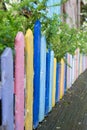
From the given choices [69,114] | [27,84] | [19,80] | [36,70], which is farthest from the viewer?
[69,114]

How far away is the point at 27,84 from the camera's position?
4.65 metres

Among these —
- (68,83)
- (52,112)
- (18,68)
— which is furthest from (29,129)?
(68,83)

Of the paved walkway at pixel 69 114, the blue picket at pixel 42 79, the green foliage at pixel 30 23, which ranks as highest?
the green foliage at pixel 30 23

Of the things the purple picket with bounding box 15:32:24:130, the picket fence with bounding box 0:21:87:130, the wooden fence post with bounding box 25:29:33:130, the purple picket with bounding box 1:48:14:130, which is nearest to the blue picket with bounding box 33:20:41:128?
the picket fence with bounding box 0:21:87:130

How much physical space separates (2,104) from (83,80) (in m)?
6.54

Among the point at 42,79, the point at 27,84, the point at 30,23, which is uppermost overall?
the point at 30,23

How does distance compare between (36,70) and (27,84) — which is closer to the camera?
(27,84)

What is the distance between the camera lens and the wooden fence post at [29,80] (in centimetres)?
460

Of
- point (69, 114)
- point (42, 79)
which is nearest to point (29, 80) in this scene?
point (42, 79)

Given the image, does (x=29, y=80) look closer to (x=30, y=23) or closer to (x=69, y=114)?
(x=30, y=23)

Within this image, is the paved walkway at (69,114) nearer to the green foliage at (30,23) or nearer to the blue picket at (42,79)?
the blue picket at (42,79)

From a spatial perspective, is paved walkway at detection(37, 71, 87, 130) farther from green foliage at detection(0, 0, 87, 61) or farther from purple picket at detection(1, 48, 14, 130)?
purple picket at detection(1, 48, 14, 130)

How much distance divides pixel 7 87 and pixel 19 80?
42 cm

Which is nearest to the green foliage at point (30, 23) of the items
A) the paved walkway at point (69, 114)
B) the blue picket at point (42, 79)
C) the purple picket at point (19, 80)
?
the purple picket at point (19, 80)
